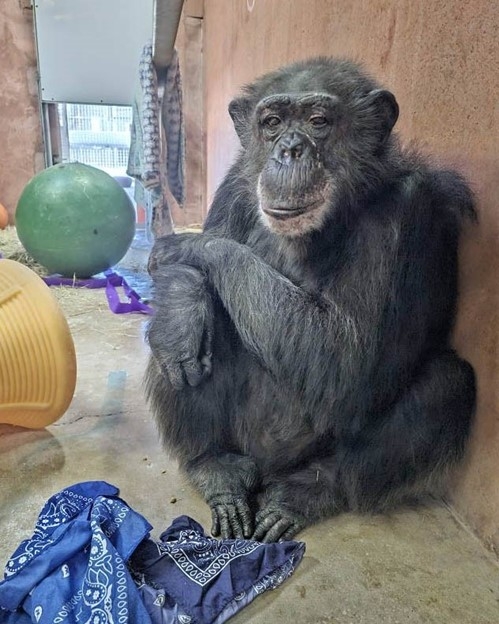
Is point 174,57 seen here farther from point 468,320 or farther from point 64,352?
point 468,320

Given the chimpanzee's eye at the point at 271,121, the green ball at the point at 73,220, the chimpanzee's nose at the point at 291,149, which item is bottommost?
the green ball at the point at 73,220

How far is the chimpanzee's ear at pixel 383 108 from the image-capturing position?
2.06 meters

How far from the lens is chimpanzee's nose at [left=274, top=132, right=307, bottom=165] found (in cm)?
199

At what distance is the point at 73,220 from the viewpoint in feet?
19.6

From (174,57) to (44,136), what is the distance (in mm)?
4001

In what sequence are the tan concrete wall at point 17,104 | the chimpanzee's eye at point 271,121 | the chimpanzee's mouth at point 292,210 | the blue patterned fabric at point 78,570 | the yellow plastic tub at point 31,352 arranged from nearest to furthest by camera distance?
the blue patterned fabric at point 78,570 < the chimpanzee's mouth at point 292,210 < the chimpanzee's eye at point 271,121 < the yellow plastic tub at point 31,352 < the tan concrete wall at point 17,104

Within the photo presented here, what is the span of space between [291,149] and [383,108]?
1.33 feet

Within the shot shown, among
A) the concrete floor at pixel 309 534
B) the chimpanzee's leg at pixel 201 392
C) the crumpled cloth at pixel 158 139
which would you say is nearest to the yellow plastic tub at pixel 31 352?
the concrete floor at pixel 309 534

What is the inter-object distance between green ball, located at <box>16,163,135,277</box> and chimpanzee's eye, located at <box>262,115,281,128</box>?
4.23m

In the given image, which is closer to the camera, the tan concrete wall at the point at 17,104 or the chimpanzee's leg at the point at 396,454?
the chimpanzee's leg at the point at 396,454

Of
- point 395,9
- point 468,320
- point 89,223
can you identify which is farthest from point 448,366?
point 89,223

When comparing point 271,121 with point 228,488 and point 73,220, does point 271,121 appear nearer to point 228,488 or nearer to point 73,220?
point 228,488

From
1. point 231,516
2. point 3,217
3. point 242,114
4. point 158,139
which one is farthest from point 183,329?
point 3,217

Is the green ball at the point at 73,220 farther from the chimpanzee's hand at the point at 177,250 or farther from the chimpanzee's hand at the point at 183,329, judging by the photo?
the chimpanzee's hand at the point at 183,329
